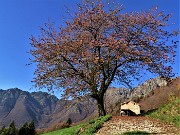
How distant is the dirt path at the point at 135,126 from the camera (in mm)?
20197

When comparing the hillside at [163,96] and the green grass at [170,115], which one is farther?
the hillside at [163,96]

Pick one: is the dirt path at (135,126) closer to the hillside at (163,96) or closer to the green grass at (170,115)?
the green grass at (170,115)

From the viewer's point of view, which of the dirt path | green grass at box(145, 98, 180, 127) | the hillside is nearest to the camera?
the dirt path

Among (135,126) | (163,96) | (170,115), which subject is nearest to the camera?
(135,126)

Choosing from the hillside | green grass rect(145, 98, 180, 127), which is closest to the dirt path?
green grass rect(145, 98, 180, 127)

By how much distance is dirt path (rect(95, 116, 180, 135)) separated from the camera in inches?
795

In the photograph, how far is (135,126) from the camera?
2173 centimetres

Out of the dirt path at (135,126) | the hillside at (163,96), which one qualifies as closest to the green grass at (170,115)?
the dirt path at (135,126)

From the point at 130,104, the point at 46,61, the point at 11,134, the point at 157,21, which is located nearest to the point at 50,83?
the point at 46,61

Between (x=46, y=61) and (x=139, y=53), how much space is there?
390 inches

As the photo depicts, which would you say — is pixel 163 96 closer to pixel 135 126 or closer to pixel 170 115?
pixel 170 115

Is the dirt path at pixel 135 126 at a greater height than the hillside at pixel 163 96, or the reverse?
the hillside at pixel 163 96

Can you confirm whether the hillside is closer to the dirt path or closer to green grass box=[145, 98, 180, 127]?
green grass box=[145, 98, 180, 127]

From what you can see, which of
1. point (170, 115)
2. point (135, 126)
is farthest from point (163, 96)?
point (135, 126)
